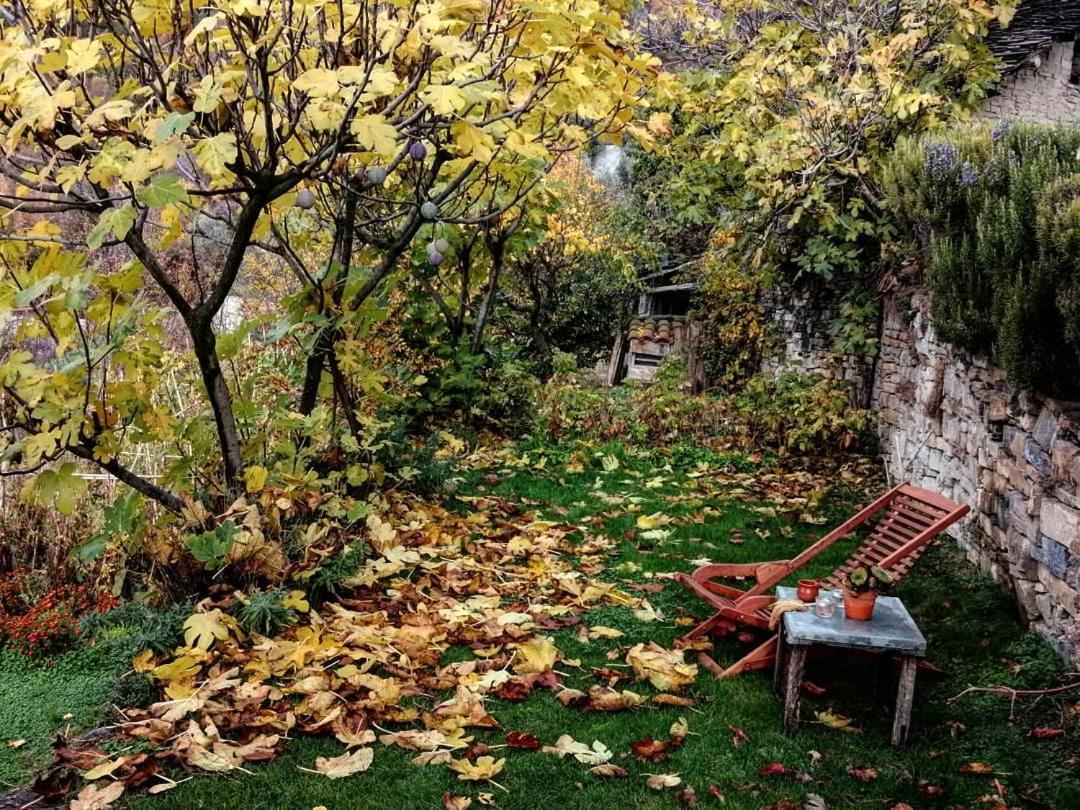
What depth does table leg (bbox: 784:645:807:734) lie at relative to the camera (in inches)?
133

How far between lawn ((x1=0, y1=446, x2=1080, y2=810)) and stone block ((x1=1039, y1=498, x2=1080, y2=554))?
49 cm

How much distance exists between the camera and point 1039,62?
11641 millimetres

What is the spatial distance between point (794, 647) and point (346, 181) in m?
3.11

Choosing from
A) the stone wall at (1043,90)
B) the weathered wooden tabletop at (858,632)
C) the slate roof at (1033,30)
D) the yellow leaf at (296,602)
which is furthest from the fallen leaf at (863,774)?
the stone wall at (1043,90)

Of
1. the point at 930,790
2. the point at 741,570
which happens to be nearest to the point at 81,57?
the point at 741,570

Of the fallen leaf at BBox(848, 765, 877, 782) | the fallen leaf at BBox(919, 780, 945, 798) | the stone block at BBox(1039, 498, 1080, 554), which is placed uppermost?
the stone block at BBox(1039, 498, 1080, 554)

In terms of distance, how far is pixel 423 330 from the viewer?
8523 millimetres

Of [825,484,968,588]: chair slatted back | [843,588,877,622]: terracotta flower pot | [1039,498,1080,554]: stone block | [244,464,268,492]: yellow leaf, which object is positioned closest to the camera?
[843,588,877,622]: terracotta flower pot

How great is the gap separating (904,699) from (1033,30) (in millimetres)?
11066

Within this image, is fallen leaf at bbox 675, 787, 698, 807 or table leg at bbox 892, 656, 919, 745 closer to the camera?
fallen leaf at bbox 675, 787, 698, 807

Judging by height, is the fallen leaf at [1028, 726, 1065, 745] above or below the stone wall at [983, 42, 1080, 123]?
below

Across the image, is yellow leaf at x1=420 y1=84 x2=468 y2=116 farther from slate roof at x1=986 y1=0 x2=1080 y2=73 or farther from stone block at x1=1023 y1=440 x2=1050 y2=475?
slate roof at x1=986 y1=0 x2=1080 y2=73

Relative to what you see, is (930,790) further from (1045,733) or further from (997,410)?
(997,410)

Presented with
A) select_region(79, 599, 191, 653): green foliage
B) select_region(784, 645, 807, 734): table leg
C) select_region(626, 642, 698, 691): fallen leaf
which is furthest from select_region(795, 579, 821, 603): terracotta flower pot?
select_region(79, 599, 191, 653): green foliage
